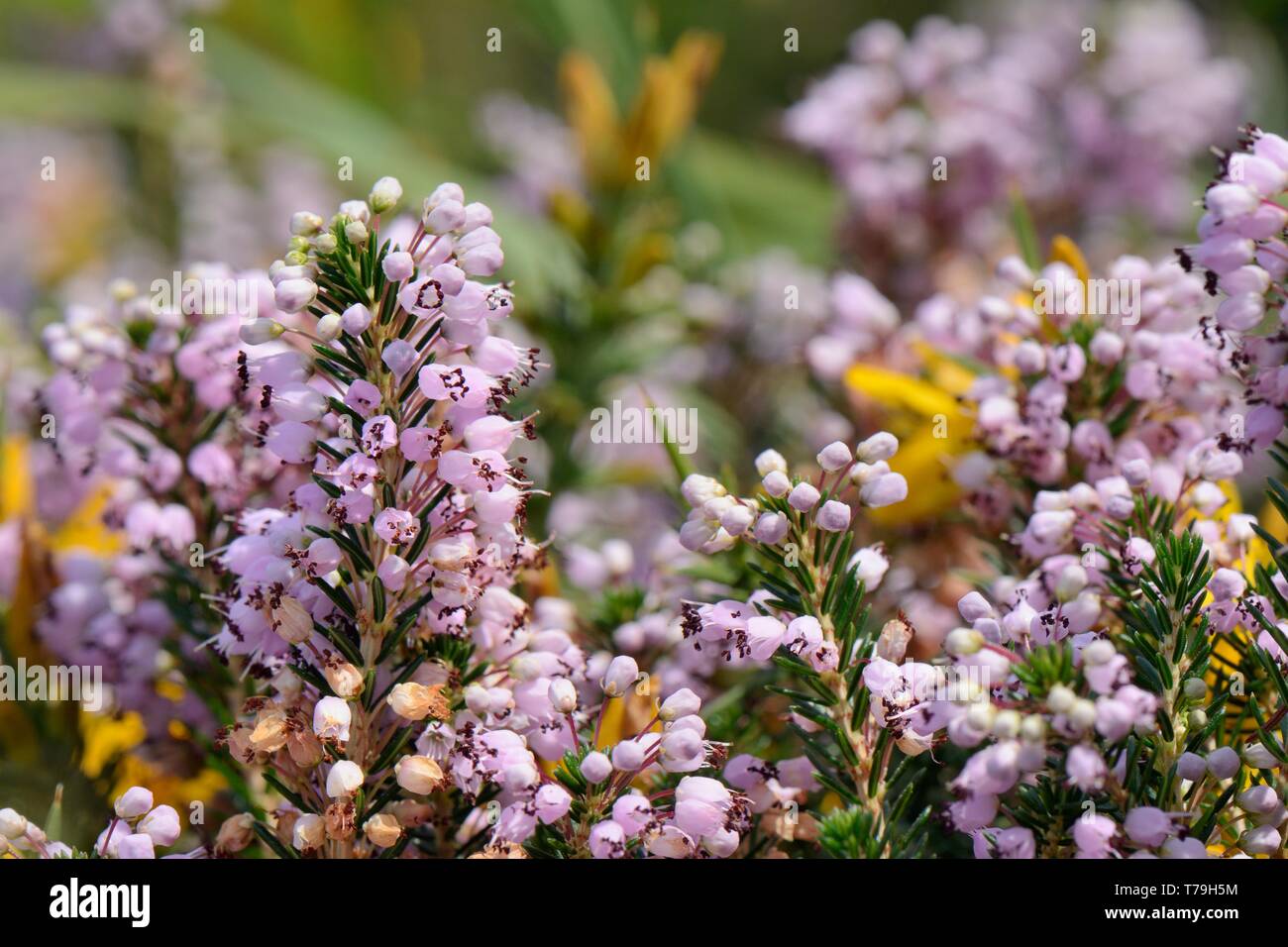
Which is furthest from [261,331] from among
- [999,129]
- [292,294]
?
[999,129]

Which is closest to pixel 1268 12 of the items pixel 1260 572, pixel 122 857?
pixel 1260 572

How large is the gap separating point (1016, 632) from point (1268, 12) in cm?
155

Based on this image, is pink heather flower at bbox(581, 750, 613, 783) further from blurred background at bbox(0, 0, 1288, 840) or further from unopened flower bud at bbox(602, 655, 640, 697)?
blurred background at bbox(0, 0, 1288, 840)

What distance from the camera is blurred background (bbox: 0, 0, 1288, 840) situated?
92 cm

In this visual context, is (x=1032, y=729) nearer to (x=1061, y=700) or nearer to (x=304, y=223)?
(x=1061, y=700)

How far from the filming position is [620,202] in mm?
1116

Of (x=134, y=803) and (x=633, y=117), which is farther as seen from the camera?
(x=633, y=117)

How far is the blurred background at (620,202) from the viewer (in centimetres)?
92

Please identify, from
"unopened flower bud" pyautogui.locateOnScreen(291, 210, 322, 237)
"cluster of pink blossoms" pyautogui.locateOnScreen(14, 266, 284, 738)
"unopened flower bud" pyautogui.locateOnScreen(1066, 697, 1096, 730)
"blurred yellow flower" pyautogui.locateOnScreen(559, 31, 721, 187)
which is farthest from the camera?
"blurred yellow flower" pyautogui.locateOnScreen(559, 31, 721, 187)

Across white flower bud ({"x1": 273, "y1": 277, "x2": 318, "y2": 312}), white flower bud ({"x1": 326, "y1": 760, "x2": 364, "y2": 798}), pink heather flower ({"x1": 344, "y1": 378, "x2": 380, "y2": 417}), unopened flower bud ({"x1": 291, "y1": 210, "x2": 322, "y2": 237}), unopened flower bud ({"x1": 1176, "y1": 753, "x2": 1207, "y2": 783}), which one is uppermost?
unopened flower bud ({"x1": 291, "y1": 210, "x2": 322, "y2": 237})

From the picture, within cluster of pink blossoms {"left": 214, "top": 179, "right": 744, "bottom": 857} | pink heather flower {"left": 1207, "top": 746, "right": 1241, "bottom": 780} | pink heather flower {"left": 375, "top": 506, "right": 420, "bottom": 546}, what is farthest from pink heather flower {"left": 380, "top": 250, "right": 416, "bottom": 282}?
pink heather flower {"left": 1207, "top": 746, "right": 1241, "bottom": 780}

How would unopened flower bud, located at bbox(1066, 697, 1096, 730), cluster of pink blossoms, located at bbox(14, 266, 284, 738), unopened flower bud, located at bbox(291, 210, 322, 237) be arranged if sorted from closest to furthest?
1. unopened flower bud, located at bbox(1066, 697, 1096, 730)
2. unopened flower bud, located at bbox(291, 210, 322, 237)
3. cluster of pink blossoms, located at bbox(14, 266, 284, 738)

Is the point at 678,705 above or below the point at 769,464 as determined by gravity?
below
